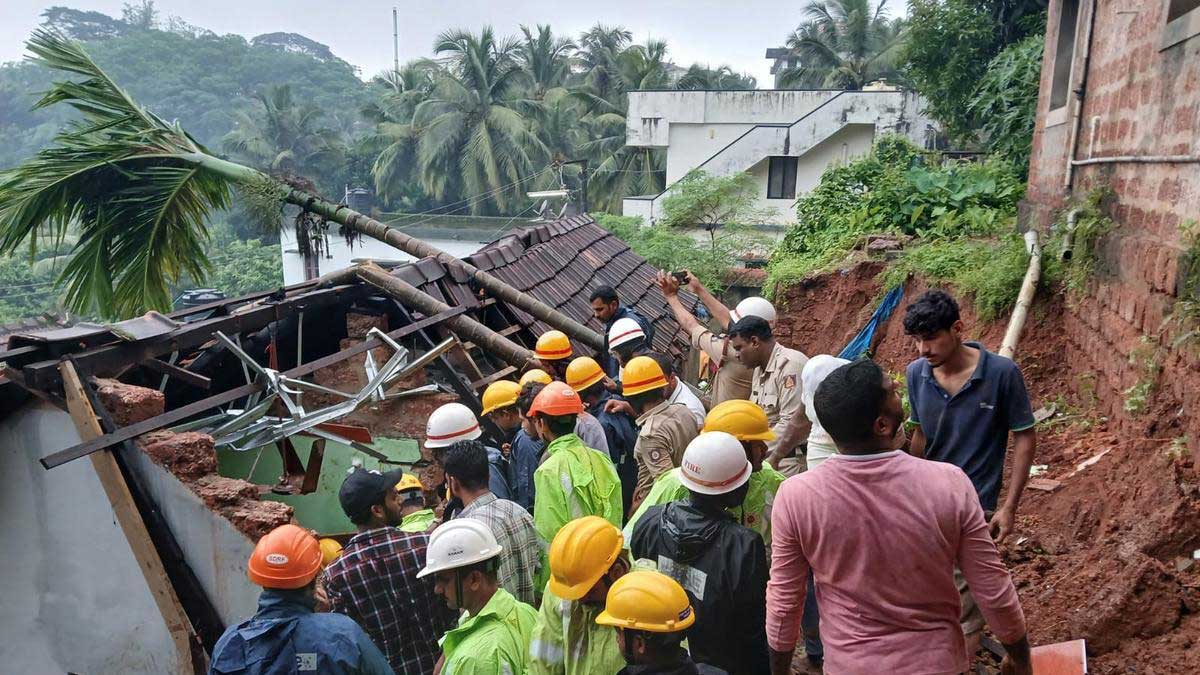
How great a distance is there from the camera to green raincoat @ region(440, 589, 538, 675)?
2729mm

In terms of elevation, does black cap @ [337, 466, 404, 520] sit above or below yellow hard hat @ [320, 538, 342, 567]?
above

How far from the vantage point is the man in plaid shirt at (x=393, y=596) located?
3475 millimetres

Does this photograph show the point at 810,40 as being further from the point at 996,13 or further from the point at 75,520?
the point at 75,520

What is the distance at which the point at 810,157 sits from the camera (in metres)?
26.5

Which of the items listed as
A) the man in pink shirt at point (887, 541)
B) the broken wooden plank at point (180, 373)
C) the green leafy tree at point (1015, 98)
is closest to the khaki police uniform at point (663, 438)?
the man in pink shirt at point (887, 541)

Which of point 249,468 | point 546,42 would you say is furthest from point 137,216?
point 546,42

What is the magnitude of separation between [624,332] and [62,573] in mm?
3657

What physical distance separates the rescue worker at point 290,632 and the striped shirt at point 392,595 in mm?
365

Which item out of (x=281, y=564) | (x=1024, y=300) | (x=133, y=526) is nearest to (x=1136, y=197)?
(x=1024, y=300)

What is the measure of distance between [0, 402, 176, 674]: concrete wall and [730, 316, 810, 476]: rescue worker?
3581 millimetres

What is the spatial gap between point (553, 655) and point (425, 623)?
106cm

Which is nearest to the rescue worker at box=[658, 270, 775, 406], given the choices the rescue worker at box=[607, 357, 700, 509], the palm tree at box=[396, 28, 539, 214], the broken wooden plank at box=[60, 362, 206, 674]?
the rescue worker at box=[607, 357, 700, 509]

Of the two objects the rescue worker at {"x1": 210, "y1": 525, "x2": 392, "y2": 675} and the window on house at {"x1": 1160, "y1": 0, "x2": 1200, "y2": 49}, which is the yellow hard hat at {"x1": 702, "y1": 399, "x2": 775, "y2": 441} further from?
the window on house at {"x1": 1160, "y1": 0, "x2": 1200, "y2": 49}

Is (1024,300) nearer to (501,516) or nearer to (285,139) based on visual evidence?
(501,516)
